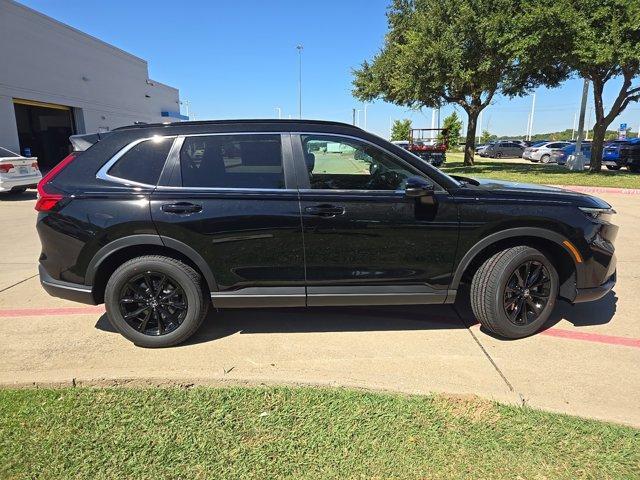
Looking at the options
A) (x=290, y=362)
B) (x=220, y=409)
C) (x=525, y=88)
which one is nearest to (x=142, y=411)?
(x=220, y=409)

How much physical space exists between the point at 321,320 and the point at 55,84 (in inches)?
933

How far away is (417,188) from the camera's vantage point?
11.5 feet


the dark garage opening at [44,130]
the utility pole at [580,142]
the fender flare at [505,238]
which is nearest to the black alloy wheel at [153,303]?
the fender flare at [505,238]

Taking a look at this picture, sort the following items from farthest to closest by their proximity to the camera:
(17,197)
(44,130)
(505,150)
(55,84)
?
(505,150) → (44,130) → (55,84) → (17,197)

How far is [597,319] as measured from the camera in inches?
170

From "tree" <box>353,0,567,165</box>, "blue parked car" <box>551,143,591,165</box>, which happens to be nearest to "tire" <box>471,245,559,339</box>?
"tree" <box>353,0,567,165</box>

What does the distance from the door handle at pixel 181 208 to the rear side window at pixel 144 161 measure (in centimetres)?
27

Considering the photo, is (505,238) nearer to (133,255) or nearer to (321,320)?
(321,320)

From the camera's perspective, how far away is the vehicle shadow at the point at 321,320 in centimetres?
414

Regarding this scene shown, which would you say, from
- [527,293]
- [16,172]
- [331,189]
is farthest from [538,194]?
[16,172]

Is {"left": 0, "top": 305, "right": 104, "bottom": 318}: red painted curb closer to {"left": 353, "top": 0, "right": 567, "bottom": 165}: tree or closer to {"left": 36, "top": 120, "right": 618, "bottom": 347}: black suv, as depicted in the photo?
{"left": 36, "top": 120, "right": 618, "bottom": 347}: black suv

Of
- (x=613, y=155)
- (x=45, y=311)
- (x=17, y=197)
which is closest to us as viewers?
(x=45, y=311)

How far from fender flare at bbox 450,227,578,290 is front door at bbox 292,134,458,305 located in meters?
0.10

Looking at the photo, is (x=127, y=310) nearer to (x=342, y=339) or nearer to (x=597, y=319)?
(x=342, y=339)
